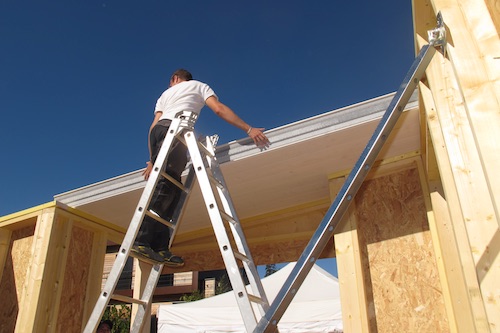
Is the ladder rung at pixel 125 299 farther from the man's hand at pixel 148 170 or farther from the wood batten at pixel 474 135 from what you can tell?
the wood batten at pixel 474 135

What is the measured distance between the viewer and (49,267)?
4359 millimetres

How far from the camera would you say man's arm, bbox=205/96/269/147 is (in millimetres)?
3457

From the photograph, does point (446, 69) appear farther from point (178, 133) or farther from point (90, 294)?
point (90, 294)

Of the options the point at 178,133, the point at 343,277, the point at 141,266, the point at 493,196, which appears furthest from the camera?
the point at 141,266

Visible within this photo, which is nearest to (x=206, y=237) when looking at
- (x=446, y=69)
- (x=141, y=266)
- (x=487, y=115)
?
(x=141, y=266)

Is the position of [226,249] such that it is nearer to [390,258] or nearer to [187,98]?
[187,98]

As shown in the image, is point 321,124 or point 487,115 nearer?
point 487,115

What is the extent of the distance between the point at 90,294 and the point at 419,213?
12.3 feet

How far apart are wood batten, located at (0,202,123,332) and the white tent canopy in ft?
14.8

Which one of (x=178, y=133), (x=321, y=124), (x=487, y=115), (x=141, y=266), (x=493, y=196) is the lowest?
(x=493, y=196)

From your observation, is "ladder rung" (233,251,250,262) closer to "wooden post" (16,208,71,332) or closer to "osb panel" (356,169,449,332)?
"osb panel" (356,169,449,332)

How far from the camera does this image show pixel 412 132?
369 cm

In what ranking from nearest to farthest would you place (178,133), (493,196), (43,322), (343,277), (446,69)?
(493,196) → (446,69) → (178,133) → (343,277) → (43,322)

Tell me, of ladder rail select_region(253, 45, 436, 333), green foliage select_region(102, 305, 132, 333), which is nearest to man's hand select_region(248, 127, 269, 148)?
ladder rail select_region(253, 45, 436, 333)
